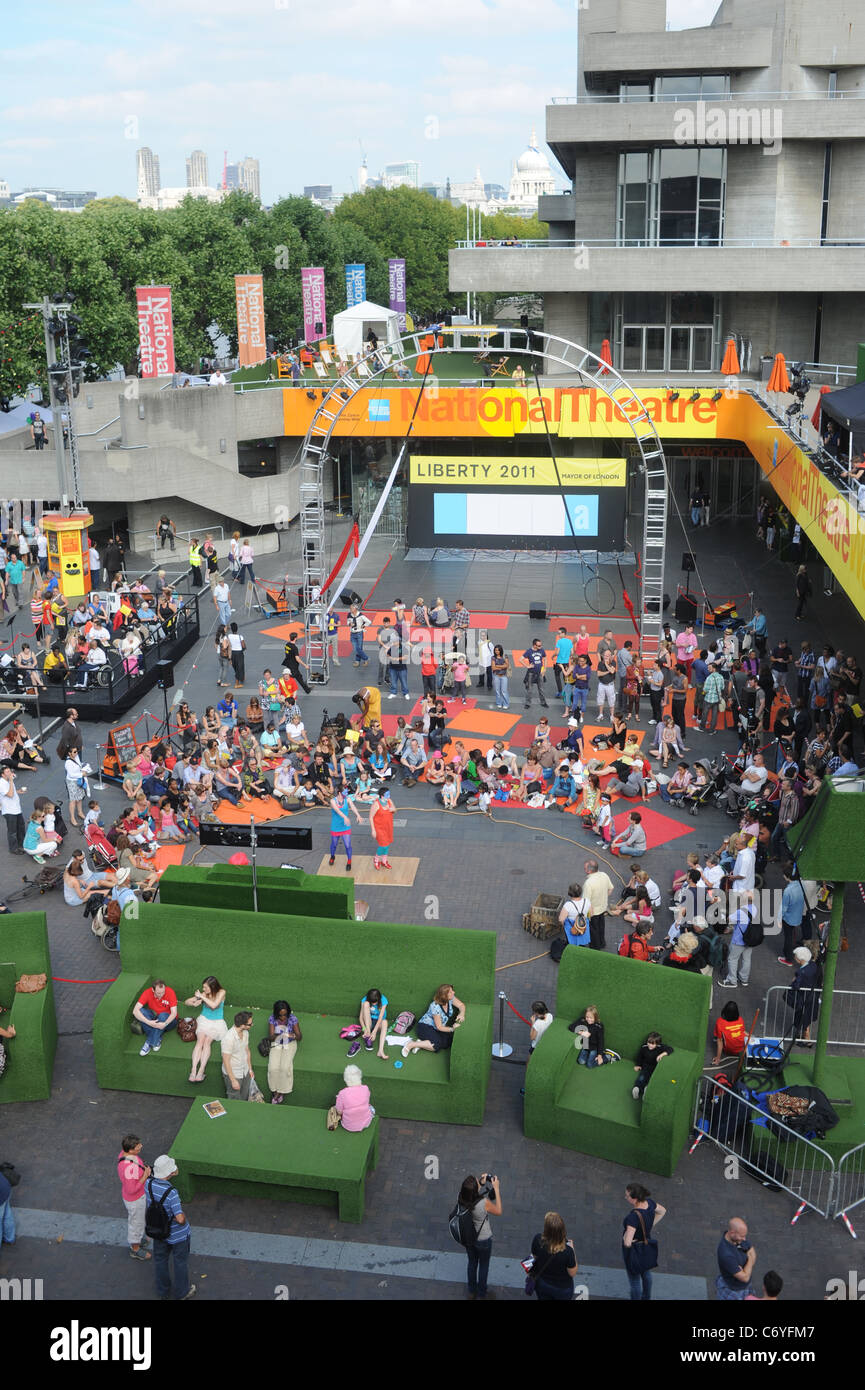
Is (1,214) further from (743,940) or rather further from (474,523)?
(743,940)

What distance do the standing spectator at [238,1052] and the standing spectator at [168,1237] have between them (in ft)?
7.70

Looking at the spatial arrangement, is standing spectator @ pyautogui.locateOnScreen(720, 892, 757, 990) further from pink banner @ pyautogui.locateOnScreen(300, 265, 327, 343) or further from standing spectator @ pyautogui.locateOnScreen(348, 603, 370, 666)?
pink banner @ pyautogui.locateOnScreen(300, 265, 327, 343)

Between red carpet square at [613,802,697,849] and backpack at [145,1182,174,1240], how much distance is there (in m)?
10.7

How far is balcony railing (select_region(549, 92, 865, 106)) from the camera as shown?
3956 cm

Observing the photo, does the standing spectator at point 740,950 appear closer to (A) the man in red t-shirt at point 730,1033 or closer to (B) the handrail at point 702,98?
(A) the man in red t-shirt at point 730,1033

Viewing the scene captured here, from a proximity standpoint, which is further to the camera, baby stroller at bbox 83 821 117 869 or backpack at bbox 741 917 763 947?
baby stroller at bbox 83 821 117 869

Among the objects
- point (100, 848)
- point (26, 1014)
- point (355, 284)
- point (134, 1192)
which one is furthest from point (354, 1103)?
point (355, 284)

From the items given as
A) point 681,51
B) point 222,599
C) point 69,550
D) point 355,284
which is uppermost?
point 681,51

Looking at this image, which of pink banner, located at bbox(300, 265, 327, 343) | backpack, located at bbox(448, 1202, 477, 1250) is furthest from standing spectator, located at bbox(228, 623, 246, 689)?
pink banner, located at bbox(300, 265, 327, 343)

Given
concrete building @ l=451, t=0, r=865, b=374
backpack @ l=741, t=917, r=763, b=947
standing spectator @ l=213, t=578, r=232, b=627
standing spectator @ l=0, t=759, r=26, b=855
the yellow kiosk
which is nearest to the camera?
backpack @ l=741, t=917, r=763, b=947

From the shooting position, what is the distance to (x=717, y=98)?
41.0 metres

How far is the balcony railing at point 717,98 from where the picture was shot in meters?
39.6

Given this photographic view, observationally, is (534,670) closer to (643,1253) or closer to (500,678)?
(500,678)

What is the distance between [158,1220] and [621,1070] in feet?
16.9
